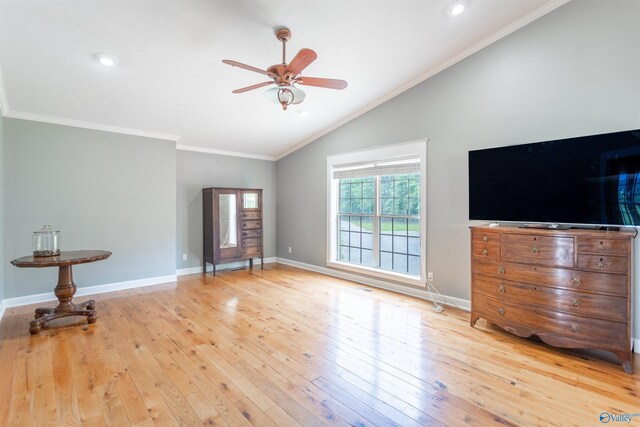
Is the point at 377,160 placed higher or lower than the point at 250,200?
higher

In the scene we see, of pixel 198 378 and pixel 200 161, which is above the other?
pixel 200 161

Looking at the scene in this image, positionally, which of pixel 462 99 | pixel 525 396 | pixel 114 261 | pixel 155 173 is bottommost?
pixel 525 396

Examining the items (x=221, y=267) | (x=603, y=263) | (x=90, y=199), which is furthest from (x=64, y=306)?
(x=603, y=263)

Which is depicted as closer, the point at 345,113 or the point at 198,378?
the point at 198,378

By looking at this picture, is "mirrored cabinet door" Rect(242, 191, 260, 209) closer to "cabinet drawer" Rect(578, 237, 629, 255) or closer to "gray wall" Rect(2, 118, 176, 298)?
"gray wall" Rect(2, 118, 176, 298)

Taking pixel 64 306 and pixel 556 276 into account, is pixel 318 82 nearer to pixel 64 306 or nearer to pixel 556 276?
pixel 556 276

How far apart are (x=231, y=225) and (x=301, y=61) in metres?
3.85

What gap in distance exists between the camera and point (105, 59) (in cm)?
291

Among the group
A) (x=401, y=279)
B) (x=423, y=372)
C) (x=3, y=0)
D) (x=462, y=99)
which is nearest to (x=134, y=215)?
(x=3, y=0)

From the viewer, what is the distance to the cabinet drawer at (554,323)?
229 centimetres

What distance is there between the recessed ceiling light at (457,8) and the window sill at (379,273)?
3091mm

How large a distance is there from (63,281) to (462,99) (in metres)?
5.06

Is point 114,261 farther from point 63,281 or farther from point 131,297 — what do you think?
point 63,281

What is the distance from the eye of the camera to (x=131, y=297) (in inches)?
162
